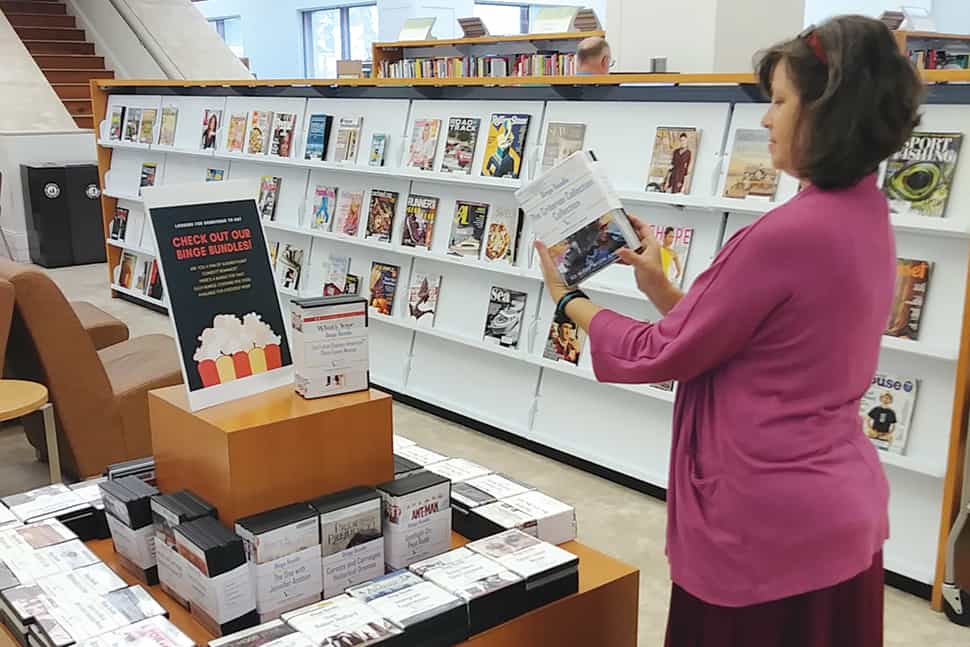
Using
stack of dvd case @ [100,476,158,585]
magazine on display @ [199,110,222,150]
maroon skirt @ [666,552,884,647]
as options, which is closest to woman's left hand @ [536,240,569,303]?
maroon skirt @ [666,552,884,647]

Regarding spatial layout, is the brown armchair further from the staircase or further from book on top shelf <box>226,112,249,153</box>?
the staircase

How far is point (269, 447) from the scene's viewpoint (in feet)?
5.93

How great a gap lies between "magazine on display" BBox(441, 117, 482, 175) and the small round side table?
1945mm

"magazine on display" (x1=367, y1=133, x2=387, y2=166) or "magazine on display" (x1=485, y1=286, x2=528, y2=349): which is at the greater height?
"magazine on display" (x1=367, y1=133, x2=387, y2=166)

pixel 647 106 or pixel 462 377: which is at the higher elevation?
pixel 647 106

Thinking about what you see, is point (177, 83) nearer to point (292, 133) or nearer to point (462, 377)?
point (292, 133)

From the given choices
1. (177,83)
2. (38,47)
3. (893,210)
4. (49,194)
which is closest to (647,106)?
(893,210)

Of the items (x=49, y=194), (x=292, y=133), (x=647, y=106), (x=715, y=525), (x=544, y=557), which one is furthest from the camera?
(x=49, y=194)

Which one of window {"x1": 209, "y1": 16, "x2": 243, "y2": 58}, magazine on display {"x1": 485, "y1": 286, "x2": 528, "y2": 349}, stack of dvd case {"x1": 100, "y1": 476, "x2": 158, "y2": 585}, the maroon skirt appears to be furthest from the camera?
window {"x1": 209, "y1": 16, "x2": 243, "y2": 58}

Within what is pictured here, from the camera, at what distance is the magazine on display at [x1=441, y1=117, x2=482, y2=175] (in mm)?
4266

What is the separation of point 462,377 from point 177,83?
3.31m

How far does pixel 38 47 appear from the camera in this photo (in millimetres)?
11258

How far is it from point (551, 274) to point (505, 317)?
2476 mm

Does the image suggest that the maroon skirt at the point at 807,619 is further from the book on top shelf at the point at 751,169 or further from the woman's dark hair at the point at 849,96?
the book on top shelf at the point at 751,169
